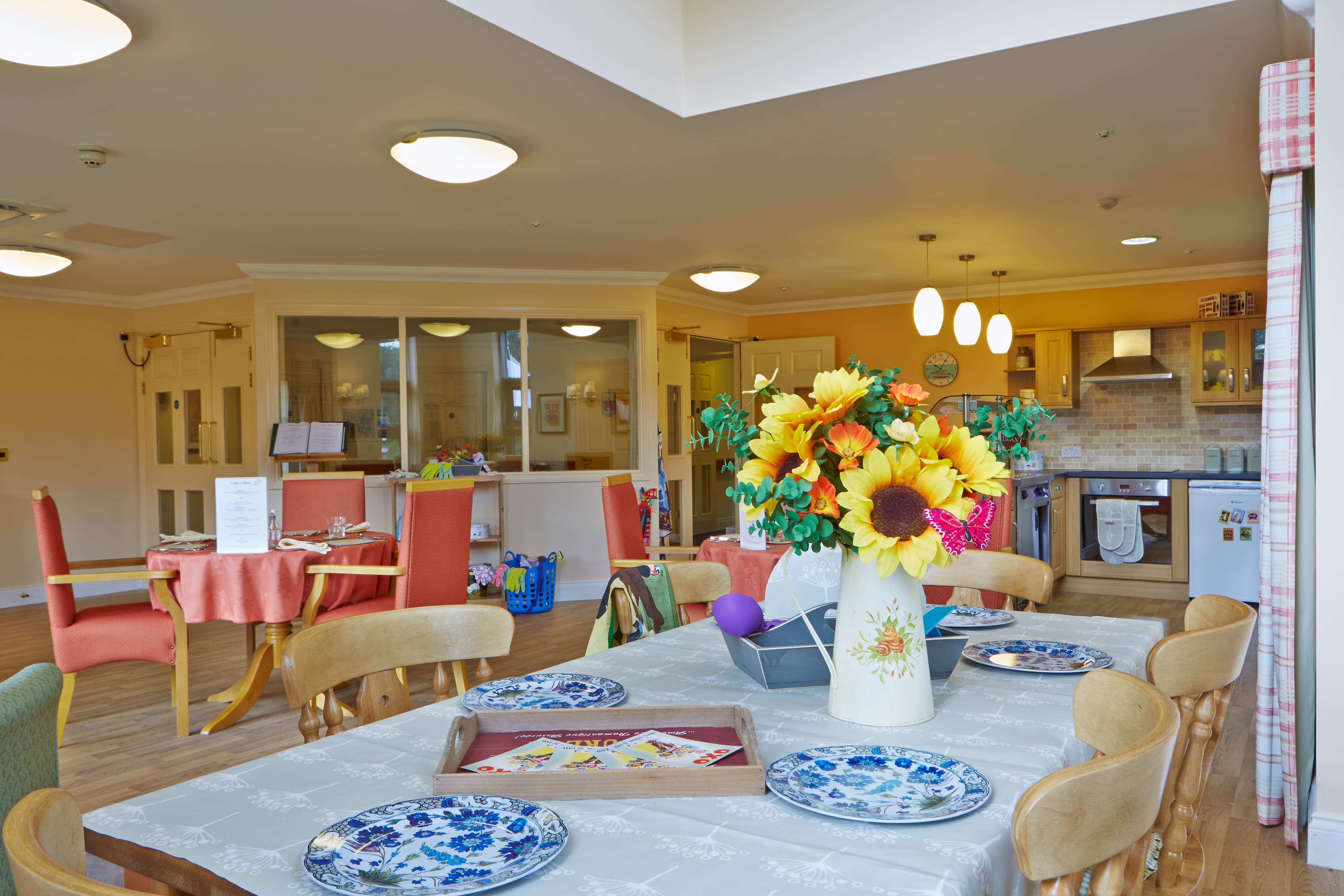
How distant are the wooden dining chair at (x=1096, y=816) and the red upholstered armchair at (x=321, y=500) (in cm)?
450

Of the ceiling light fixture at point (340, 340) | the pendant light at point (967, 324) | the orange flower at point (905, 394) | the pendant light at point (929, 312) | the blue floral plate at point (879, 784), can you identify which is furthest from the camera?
the ceiling light fixture at point (340, 340)

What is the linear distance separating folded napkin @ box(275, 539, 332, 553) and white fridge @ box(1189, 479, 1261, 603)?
5376 mm

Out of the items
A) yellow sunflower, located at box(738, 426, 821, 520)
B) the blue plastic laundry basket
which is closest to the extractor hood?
the blue plastic laundry basket

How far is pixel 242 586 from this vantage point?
375cm

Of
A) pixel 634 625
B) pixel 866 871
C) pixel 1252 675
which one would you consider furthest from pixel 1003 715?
pixel 1252 675

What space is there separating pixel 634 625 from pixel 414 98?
2194 millimetres

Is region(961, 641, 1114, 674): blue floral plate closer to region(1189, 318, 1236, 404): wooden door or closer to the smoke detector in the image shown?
the smoke detector

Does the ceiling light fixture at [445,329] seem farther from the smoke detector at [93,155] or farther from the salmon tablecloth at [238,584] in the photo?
the salmon tablecloth at [238,584]

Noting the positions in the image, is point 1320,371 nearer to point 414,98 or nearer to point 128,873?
point 128,873

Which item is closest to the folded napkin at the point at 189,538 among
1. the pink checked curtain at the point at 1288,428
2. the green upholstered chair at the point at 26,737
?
the green upholstered chair at the point at 26,737

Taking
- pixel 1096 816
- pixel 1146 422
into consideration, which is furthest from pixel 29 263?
pixel 1146 422

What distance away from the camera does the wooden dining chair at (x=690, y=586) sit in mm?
2254

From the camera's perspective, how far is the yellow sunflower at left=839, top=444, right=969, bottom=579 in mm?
1210

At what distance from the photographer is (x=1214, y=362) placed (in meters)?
6.68
